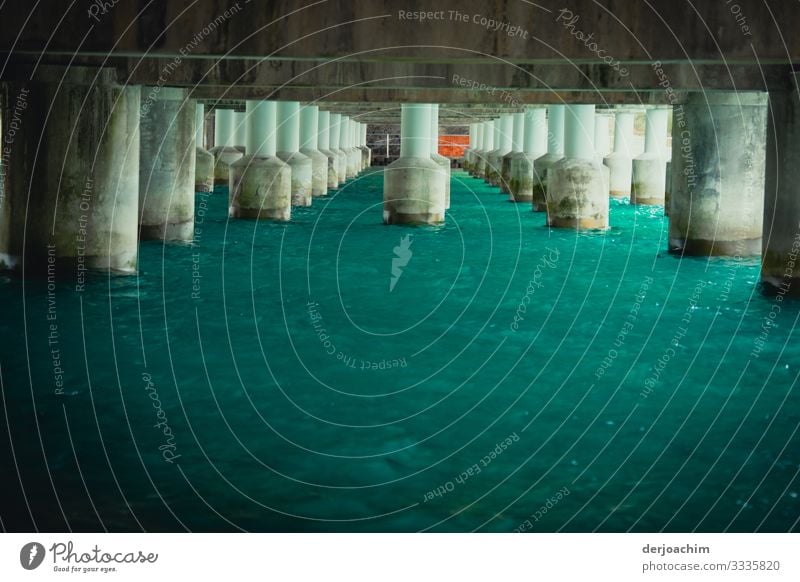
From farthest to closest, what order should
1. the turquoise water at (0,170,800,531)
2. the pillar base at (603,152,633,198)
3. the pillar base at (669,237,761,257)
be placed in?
the pillar base at (603,152,633,198), the pillar base at (669,237,761,257), the turquoise water at (0,170,800,531)

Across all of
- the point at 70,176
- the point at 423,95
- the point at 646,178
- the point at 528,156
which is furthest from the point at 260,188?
the point at 528,156

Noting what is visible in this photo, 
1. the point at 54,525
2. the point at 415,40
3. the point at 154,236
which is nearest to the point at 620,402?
the point at 415,40

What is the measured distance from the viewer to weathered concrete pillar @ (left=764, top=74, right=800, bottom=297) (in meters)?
17.6

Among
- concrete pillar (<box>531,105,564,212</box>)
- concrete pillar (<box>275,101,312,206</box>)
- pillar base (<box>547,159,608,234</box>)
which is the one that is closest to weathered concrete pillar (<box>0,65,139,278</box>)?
pillar base (<box>547,159,608,234</box>)

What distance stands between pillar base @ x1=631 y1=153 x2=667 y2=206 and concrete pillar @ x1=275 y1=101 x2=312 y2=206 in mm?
Answer: 11910

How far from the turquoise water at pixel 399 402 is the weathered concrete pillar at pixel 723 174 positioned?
2408 mm

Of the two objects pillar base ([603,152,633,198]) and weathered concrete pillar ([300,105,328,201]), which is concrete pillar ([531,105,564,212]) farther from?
weathered concrete pillar ([300,105,328,201])

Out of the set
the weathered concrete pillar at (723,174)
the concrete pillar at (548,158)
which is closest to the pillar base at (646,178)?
the concrete pillar at (548,158)

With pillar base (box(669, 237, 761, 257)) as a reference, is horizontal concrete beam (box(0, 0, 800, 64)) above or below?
above

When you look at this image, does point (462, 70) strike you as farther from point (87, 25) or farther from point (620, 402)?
point (620, 402)

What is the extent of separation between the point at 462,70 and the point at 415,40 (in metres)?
9.24

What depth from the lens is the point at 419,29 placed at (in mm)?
13492

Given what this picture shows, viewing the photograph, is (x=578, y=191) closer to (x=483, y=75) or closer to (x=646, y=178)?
(x=483, y=75)

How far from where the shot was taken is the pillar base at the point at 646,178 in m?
42.5
